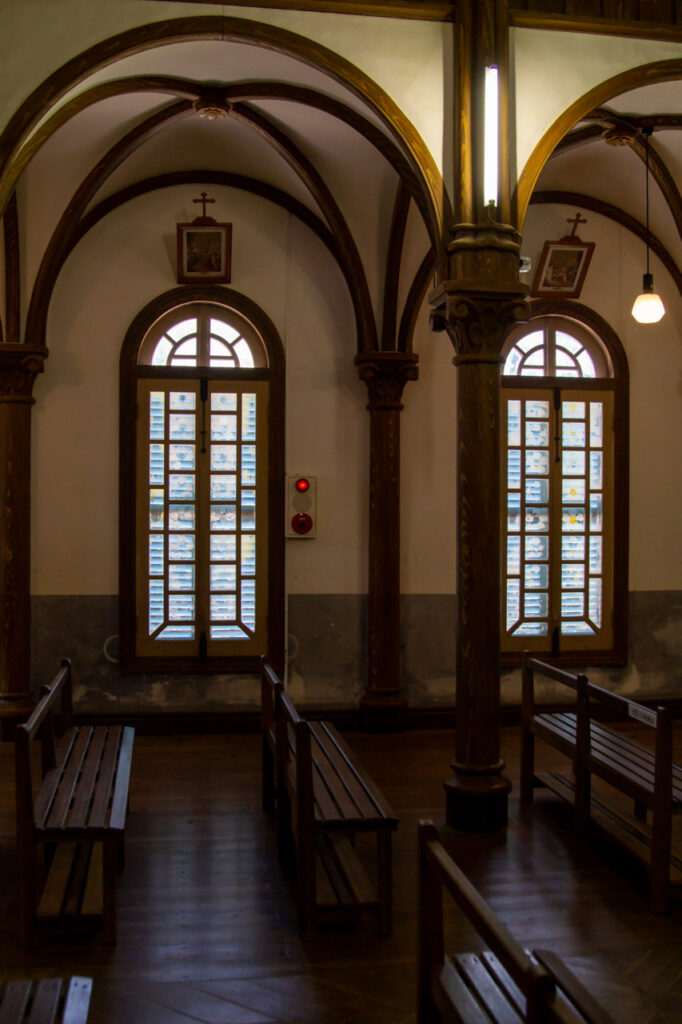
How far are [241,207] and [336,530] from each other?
2912 mm

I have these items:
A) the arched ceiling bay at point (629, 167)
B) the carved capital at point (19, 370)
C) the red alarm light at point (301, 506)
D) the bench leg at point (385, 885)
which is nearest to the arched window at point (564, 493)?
the arched ceiling bay at point (629, 167)

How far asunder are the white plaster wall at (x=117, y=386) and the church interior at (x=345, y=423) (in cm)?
3

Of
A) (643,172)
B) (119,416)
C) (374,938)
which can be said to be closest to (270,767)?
(374,938)

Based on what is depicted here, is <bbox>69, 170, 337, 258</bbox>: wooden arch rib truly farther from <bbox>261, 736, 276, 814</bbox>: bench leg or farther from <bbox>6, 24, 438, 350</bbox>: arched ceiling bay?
<bbox>261, 736, 276, 814</bbox>: bench leg

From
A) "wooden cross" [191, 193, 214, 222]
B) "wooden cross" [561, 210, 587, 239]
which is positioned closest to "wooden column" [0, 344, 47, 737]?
"wooden cross" [191, 193, 214, 222]

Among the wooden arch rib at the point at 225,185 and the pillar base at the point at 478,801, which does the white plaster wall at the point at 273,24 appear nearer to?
the wooden arch rib at the point at 225,185

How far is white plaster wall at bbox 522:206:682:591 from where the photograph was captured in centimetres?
916

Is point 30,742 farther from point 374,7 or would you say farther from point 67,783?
point 374,7

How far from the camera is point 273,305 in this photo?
8.68 meters

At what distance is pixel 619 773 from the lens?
16.7 feet

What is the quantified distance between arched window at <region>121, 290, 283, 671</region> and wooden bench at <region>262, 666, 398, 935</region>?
11.3 feet

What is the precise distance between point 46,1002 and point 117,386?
241 inches

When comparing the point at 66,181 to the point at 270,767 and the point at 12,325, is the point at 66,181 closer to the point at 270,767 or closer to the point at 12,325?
the point at 12,325

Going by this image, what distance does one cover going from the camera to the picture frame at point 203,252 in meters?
8.36
